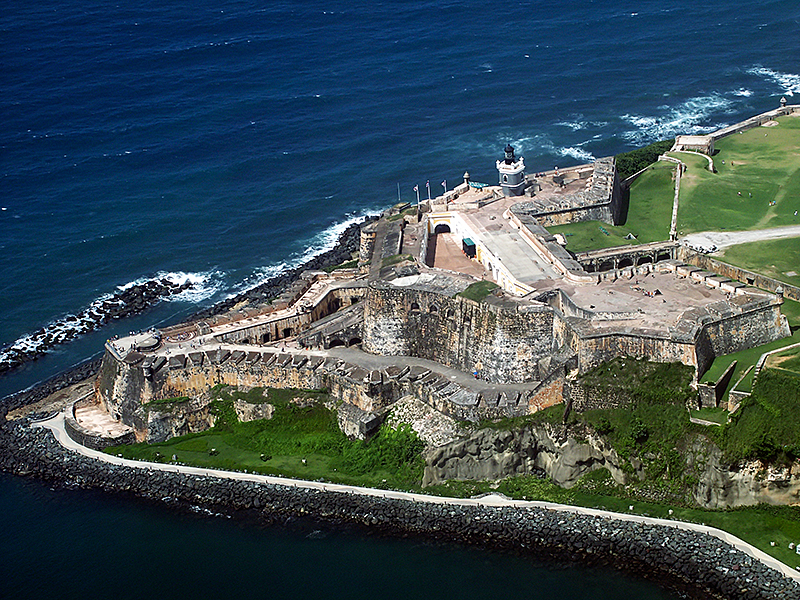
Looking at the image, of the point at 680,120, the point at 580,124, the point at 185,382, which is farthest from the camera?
the point at 580,124

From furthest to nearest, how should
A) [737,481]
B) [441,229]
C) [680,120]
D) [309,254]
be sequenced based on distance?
[680,120] < [309,254] < [441,229] < [737,481]

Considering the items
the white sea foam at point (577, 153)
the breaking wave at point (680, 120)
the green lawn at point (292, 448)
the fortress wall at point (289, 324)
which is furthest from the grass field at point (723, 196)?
the green lawn at point (292, 448)

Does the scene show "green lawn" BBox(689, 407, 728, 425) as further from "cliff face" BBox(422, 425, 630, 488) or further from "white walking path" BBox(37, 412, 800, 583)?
"cliff face" BBox(422, 425, 630, 488)

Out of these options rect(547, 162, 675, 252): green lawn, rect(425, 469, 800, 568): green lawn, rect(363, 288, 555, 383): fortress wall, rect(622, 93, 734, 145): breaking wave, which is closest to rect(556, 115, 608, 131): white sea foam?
rect(622, 93, 734, 145): breaking wave

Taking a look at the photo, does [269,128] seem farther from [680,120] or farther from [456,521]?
[456,521]

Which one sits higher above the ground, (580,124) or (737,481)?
(580,124)

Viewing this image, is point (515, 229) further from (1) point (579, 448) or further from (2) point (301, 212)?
(2) point (301, 212)

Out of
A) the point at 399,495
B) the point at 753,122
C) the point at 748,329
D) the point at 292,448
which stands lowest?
the point at 399,495

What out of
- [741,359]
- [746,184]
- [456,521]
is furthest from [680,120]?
[456,521]

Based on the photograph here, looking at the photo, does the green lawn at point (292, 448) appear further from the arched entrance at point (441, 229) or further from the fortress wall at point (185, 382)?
the arched entrance at point (441, 229)
